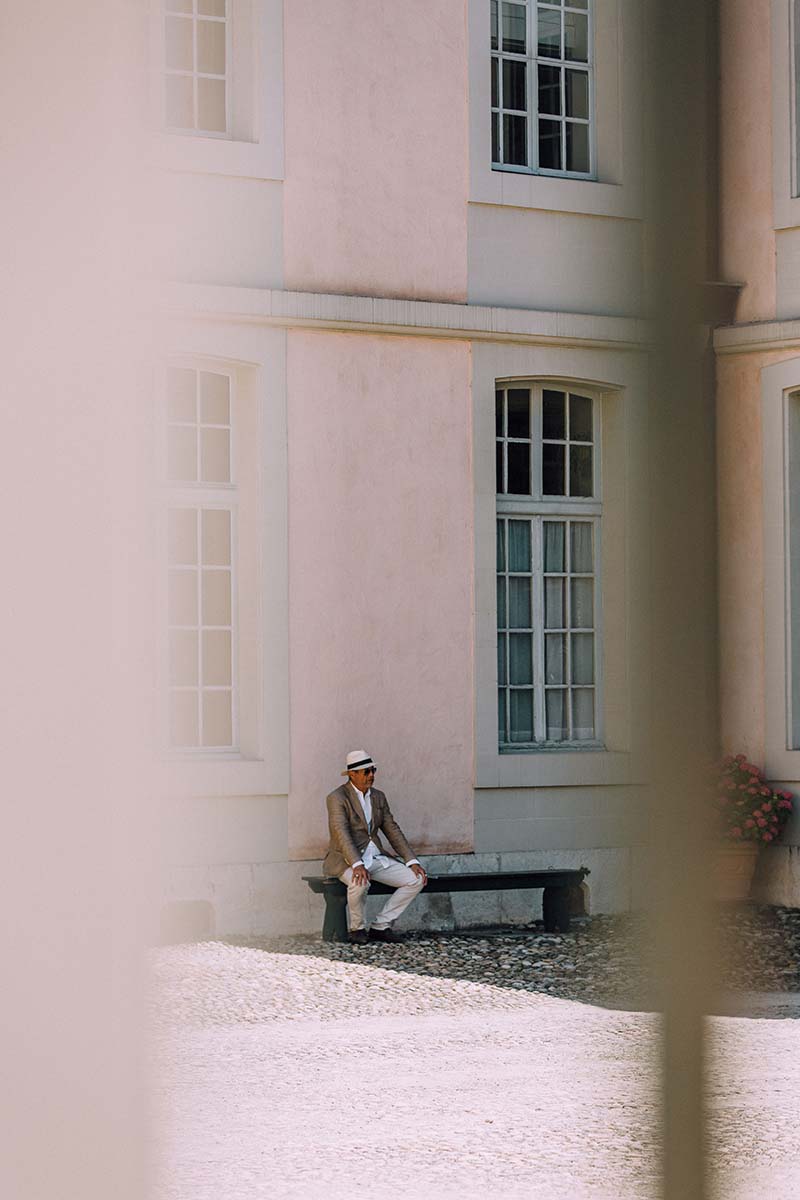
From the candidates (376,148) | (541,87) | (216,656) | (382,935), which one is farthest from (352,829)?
(541,87)

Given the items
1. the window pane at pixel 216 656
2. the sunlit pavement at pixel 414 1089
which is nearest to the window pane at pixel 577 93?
the window pane at pixel 216 656

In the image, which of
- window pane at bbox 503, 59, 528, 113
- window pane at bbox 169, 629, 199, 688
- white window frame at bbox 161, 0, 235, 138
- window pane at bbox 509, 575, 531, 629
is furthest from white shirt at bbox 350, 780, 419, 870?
window pane at bbox 503, 59, 528, 113

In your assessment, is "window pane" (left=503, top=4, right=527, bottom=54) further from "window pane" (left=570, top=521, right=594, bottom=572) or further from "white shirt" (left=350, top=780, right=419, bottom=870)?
"white shirt" (left=350, top=780, right=419, bottom=870)

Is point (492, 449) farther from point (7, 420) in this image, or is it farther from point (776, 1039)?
point (776, 1039)

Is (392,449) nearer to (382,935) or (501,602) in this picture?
(501,602)

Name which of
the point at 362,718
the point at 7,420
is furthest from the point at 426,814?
the point at 7,420

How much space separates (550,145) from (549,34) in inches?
26.8

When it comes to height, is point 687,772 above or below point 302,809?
above

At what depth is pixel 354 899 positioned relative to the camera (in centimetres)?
1055

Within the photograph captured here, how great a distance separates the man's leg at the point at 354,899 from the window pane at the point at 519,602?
2.23m

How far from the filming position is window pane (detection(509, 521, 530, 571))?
12.1 meters

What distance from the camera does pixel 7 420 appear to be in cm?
1045

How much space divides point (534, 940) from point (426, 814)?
1003 millimetres

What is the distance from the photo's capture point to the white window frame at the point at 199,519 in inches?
436
